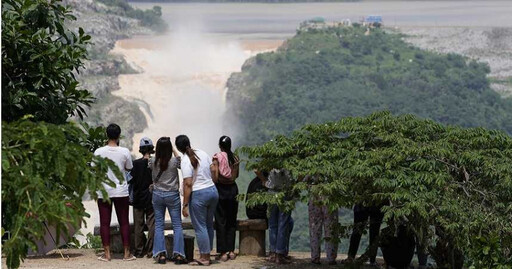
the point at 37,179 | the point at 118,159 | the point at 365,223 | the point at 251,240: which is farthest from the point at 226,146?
the point at 37,179

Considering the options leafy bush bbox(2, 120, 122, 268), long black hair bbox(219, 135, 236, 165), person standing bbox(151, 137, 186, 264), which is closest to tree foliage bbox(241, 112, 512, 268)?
long black hair bbox(219, 135, 236, 165)

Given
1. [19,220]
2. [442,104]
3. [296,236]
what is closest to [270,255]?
[19,220]

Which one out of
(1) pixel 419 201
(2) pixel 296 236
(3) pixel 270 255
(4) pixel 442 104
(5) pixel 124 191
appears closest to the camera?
(1) pixel 419 201

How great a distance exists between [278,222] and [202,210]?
1083 mm

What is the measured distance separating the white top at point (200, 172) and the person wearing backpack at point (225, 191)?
1.37 feet

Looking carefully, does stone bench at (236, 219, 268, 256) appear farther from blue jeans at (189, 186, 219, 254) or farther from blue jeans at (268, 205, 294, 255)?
blue jeans at (189, 186, 219, 254)

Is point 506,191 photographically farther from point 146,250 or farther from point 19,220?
point 19,220

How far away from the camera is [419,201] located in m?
16.0

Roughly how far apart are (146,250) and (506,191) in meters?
4.42

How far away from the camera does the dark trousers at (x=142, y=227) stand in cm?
1789

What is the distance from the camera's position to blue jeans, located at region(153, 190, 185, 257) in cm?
1720

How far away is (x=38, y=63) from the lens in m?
17.4

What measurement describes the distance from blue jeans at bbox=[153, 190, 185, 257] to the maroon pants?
13.6 inches

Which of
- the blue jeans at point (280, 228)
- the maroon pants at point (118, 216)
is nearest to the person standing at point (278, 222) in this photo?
the blue jeans at point (280, 228)
